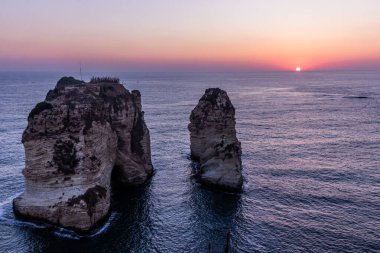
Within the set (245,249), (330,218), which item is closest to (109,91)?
(245,249)

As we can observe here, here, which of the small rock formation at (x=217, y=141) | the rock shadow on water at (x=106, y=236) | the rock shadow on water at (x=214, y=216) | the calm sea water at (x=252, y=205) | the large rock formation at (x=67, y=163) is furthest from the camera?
the small rock formation at (x=217, y=141)

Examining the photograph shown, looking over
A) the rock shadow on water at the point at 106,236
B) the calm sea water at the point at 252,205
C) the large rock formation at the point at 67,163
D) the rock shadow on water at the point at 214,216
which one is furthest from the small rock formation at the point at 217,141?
the large rock formation at the point at 67,163

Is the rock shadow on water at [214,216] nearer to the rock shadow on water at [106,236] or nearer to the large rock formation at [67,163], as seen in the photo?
the rock shadow on water at [106,236]

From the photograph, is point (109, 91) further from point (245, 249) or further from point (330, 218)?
point (330, 218)

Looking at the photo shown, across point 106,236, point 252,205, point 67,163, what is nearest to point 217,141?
point 252,205

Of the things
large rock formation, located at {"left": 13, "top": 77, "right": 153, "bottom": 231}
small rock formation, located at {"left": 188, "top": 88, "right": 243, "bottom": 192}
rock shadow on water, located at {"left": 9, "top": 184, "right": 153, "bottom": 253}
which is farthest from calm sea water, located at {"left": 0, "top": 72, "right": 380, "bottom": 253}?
small rock formation, located at {"left": 188, "top": 88, "right": 243, "bottom": 192}

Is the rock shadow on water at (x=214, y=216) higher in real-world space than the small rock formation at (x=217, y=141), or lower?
lower

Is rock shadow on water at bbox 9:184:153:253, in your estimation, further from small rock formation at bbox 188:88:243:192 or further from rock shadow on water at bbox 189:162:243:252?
small rock formation at bbox 188:88:243:192
